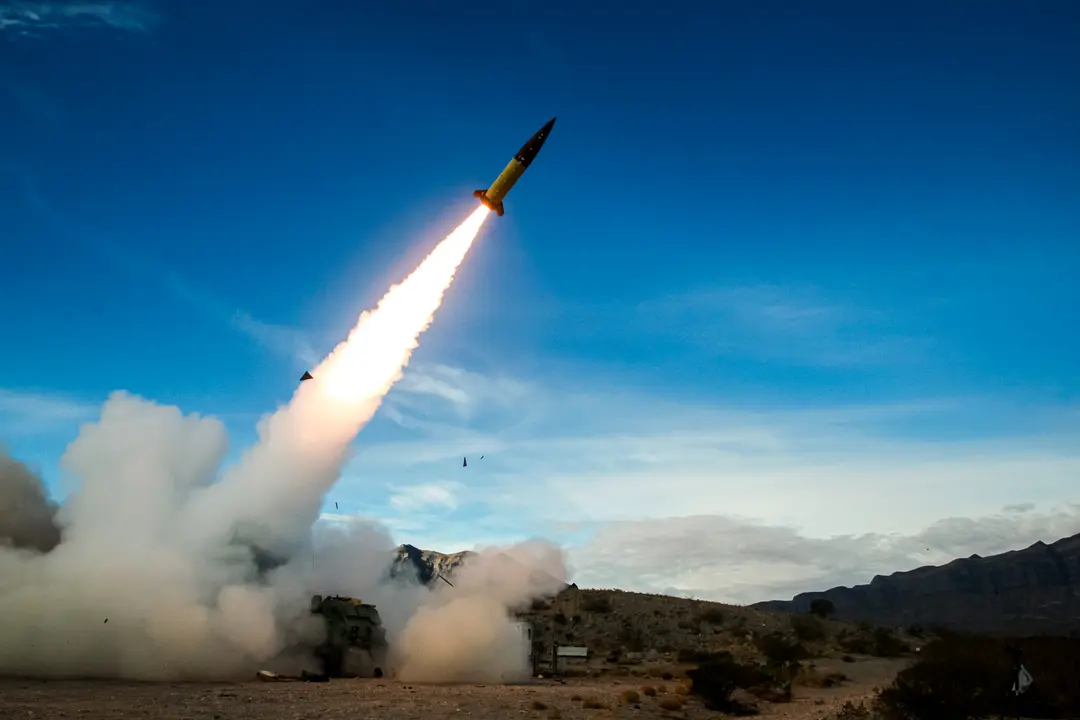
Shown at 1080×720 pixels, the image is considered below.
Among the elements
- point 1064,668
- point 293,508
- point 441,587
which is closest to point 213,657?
point 293,508

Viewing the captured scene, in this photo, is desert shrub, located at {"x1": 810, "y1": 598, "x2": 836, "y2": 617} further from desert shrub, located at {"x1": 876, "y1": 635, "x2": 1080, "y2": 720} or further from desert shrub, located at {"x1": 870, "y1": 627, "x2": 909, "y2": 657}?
desert shrub, located at {"x1": 876, "y1": 635, "x2": 1080, "y2": 720}

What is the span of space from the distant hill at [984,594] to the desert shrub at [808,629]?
5944 centimetres

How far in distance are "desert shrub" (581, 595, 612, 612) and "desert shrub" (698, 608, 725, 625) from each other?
5.48 meters

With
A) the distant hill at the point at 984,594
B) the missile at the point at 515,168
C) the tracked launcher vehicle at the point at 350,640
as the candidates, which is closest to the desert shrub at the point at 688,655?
the tracked launcher vehicle at the point at 350,640

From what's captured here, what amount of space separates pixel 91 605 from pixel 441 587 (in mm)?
14328

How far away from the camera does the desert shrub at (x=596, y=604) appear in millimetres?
52062

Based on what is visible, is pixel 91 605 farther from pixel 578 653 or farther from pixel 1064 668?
pixel 1064 668

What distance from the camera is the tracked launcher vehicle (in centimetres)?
2905

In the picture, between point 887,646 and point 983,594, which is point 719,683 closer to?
point 887,646

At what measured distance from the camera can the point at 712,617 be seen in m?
51.5

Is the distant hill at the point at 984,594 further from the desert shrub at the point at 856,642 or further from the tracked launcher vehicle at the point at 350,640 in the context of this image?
the tracked launcher vehicle at the point at 350,640

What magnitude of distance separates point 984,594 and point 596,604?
324 feet

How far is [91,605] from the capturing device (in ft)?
83.9

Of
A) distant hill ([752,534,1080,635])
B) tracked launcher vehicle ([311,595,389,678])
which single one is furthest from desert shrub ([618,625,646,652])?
distant hill ([752,534,1080,635])
